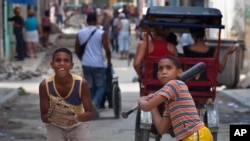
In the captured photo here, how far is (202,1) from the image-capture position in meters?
40.2

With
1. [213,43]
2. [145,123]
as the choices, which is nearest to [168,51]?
[145,123]

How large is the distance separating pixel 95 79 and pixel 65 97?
21.6 ft

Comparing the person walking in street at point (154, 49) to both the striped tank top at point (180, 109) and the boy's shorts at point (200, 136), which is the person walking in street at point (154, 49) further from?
the boy's shorts at point (200, 136)

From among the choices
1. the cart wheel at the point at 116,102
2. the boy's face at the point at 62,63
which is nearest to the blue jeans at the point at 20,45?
the cart wheel at the point at 116,102

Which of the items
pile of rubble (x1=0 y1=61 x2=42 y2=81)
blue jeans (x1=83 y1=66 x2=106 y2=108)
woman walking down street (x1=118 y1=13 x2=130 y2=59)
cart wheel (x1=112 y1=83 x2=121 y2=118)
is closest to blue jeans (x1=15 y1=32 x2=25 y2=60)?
pile of rubble (x1=0 y1=61 x2=42 y2=81)

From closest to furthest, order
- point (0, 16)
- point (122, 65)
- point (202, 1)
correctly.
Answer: point (0, 16)
point (122, 65)
point (202, 1)

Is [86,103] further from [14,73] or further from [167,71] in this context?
[14,73]

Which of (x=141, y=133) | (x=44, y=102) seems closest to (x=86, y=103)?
(x=44, y=102)

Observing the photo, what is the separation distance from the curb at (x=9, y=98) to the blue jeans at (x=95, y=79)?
236 cm

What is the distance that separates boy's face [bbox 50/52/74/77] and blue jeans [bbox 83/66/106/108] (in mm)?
6403

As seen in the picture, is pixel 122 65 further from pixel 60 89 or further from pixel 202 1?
pixel 60 89

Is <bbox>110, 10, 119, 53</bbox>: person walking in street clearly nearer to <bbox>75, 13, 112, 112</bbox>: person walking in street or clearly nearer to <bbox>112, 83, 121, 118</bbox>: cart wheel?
<bbox>75, 13, 112, 112</bbox>: person walking in street

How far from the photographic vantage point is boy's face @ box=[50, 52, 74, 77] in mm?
7230

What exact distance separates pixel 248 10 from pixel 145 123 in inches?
569
